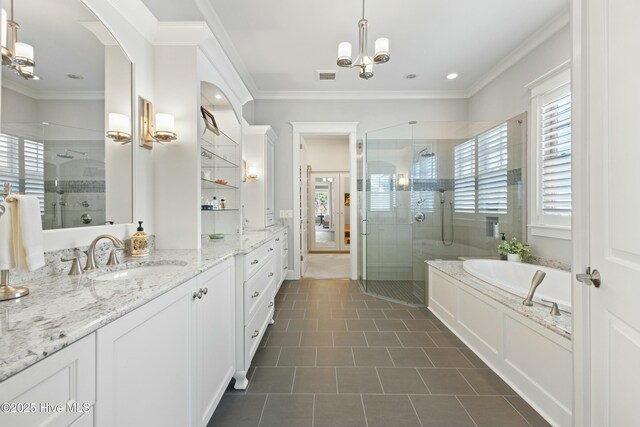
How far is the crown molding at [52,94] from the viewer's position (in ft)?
3.38

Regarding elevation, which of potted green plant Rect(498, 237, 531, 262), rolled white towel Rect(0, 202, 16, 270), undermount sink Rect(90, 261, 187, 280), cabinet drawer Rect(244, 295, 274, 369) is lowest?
cabinet drawer Rect(244, 295, 274, 369)

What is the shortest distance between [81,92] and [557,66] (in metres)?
3.70

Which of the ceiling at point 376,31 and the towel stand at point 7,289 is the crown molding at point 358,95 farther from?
the towel stand at point 7,289

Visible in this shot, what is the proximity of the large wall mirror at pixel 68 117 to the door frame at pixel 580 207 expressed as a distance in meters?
2.17

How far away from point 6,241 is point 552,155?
3.76 meters

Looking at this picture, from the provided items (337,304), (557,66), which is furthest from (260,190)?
(557,66)

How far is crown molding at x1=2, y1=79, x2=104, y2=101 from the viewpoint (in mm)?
1030

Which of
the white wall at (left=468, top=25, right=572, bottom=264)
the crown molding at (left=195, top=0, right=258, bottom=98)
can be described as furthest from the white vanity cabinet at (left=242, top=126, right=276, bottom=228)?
the white wall at (left=468, top=25, right=572, bottom=264)

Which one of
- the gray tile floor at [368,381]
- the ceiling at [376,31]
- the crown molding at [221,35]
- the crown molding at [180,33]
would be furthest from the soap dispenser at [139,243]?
the crown molding at [221,35]

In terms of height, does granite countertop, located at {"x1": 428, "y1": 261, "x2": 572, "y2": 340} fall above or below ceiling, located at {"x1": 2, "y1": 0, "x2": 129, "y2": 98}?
below

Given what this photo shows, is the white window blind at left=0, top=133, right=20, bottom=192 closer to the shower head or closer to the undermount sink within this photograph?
the undermount sink

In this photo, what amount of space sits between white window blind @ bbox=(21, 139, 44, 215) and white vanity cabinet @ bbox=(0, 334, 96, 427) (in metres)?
0.80

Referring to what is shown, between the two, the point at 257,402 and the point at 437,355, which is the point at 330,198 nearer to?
the point at 437,355

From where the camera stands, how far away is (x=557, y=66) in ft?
8.52
